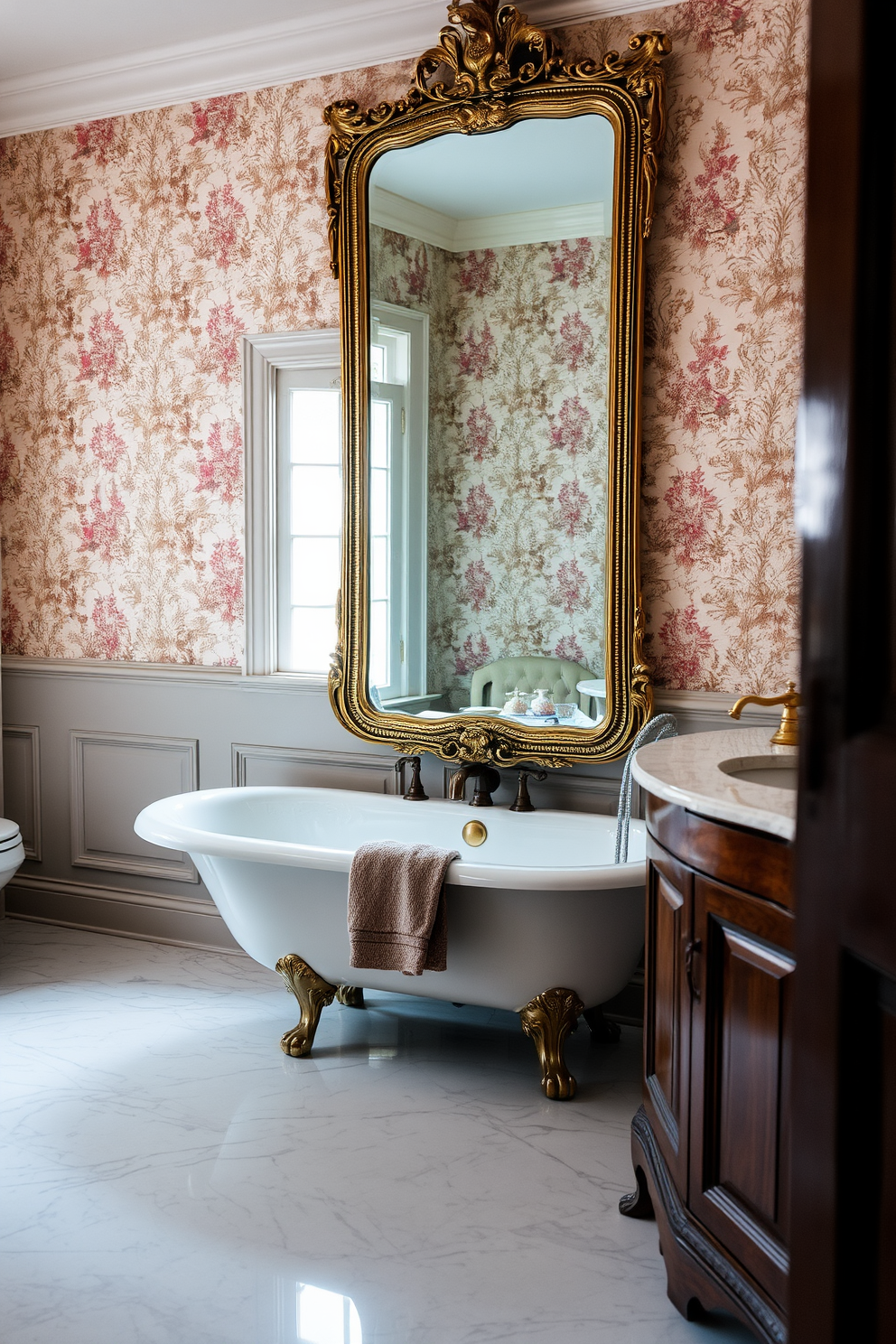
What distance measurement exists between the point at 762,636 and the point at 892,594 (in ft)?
7.79

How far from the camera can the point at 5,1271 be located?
1.91m

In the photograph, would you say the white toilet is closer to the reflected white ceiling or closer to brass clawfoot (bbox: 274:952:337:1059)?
brass clawfoot (bbox: 274:952:337:1059)

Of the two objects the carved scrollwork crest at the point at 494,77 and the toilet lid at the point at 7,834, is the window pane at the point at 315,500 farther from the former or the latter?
the toilet lid at the point at 7,834

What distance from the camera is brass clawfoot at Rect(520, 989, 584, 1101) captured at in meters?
2.61

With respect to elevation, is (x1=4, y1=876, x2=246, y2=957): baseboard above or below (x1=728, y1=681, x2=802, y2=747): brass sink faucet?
below

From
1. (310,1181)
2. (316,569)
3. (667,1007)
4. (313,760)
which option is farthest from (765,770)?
(316,569)

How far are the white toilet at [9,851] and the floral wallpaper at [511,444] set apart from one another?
1.39 meters

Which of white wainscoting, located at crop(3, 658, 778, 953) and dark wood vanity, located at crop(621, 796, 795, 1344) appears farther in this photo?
white wainscoting, located at crop(3, 658, 778, 953)

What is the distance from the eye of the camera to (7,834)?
11.3 ft

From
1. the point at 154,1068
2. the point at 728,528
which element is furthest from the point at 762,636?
the point at 154,1068

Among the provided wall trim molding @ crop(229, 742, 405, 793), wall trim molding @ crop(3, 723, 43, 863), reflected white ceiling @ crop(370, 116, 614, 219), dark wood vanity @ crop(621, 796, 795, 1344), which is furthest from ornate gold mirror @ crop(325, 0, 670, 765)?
wall trim molding @ crop(3, 723, 43, 863)

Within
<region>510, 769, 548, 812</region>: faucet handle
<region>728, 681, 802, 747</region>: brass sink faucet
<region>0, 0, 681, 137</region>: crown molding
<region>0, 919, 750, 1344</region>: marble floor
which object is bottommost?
<region>0, 919, 750, 1344</region>: marble floor

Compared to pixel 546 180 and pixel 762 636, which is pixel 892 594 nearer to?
pixel 762 636

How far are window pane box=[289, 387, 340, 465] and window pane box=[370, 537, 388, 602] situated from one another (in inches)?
14.4
